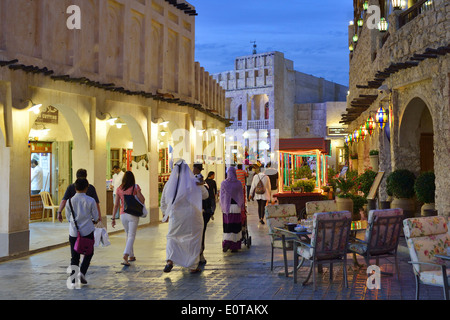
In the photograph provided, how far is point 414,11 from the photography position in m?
12.6

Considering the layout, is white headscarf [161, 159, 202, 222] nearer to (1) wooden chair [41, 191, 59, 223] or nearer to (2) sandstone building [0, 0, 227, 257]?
(2) sandstone building [0, 0, 227, 257]

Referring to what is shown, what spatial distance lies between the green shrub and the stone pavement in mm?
2103

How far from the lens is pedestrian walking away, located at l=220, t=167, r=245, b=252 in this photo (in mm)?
10320

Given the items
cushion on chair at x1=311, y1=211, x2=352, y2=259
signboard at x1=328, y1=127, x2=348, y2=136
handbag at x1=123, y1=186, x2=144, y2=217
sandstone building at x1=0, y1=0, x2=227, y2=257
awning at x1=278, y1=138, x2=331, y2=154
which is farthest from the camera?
signboard at x1=328, y1=127, x2=348, y2=136

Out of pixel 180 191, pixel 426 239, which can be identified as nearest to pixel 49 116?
pixel 180 191

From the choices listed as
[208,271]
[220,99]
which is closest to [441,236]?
[208,271]

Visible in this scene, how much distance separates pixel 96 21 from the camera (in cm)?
1272

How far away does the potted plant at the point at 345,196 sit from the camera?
1347cm

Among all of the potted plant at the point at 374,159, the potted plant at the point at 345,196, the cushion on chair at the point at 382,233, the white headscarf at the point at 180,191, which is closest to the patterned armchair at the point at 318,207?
the cushion on chair at the point at 382,233

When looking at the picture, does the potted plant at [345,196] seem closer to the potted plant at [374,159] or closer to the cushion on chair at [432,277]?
the potted plant at [374,159]

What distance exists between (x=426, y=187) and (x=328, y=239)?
572cm

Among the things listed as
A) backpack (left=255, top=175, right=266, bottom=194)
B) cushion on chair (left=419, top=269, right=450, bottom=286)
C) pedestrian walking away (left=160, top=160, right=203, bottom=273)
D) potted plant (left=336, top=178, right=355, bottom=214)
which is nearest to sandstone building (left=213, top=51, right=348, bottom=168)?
backpack (left=255, top=175, right=266, bottom=194)

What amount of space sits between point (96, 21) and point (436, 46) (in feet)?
26.2

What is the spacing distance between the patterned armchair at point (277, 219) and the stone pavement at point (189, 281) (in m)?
0.44
